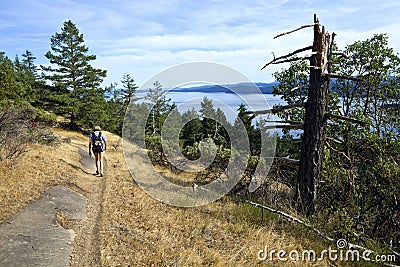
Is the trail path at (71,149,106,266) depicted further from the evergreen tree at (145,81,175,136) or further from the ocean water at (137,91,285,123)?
the evergreen tree at (145,81,175,136)

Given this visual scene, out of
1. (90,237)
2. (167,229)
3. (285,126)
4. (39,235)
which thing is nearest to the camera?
(39,235)

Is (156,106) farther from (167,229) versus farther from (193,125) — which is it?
(167,229)

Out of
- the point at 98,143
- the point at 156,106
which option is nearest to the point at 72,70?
the point at 156,106

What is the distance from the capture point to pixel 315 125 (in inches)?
305

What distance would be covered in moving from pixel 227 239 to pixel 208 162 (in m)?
4.61

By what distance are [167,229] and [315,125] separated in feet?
13.9

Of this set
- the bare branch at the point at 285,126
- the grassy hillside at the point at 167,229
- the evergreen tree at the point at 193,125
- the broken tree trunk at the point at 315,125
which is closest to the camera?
the grassy hillside at the point at 167,229

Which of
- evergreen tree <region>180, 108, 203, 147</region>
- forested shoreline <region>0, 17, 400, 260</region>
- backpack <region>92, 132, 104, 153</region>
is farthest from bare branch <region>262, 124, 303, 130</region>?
backpack <region>92, 132, 104, 153</region>

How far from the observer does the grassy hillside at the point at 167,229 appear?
5215 millimetres

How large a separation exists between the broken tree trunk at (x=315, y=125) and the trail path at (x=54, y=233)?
4.78 meters

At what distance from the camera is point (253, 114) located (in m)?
8.86

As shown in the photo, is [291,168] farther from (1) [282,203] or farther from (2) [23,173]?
(2) [23,173]

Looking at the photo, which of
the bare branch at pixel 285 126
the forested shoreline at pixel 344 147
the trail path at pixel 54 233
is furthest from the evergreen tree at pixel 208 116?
the trail path at pixel 54 233

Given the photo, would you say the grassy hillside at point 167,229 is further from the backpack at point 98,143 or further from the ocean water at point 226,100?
the ocean water at point 226,100
